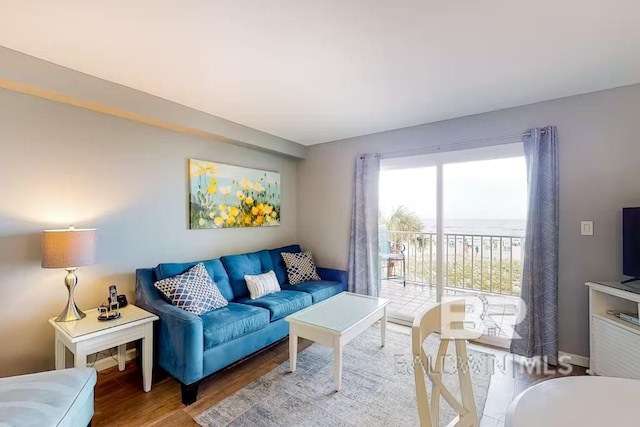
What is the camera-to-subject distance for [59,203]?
2.21 m

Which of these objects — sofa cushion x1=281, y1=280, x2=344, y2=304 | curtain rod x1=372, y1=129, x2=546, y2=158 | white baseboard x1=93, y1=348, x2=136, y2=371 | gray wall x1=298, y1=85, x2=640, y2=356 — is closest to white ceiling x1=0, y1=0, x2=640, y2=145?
gray wall x1=298, y1=85, x2=640, y2=356

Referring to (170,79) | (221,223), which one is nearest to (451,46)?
(170,79)

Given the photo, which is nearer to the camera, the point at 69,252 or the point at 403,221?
the point at 69,252

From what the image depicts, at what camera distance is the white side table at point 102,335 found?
182 cm

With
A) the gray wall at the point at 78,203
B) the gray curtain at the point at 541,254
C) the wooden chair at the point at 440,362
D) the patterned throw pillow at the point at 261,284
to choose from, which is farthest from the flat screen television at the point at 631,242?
the gray wall at the point at 78,203

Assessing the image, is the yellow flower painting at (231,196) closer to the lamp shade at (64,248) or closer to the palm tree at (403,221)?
the lamp shade at (64,248)

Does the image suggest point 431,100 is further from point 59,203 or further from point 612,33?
point 59,203

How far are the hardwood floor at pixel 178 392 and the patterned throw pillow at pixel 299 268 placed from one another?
1060mm

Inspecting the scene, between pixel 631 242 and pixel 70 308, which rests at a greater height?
pixel 631 242

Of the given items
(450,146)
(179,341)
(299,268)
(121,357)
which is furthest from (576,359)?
(121,357)

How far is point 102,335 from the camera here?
191cm

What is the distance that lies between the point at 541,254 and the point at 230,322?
2786 millimetres

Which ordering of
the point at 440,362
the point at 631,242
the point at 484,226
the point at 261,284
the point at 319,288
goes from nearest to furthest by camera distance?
the point at 440,362 < the point at 631,242 < the point at 261,284 < the point at 484,226 < the point at 319,288

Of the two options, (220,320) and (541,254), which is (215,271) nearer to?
(220,320)
